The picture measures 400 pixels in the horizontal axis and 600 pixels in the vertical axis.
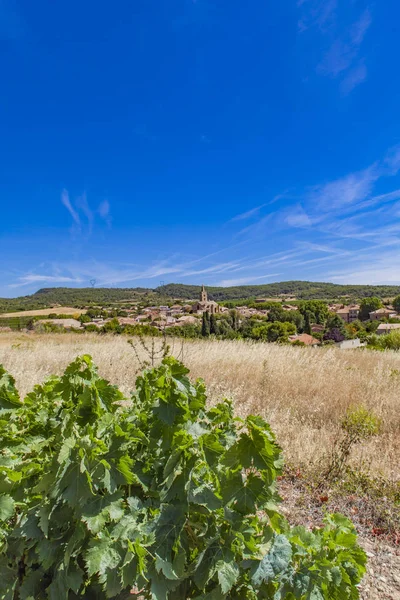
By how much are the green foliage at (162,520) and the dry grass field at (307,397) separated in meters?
1.29

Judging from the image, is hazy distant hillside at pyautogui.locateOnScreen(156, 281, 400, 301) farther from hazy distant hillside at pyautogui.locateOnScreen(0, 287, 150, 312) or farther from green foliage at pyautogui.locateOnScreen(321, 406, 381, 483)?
green foliage at pyautogui.locateOnScreen(321, 406, 381, 483)

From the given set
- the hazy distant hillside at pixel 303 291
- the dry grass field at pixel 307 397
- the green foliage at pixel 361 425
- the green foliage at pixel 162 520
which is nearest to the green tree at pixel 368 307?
the hazy distant hillside at pixel 303 291

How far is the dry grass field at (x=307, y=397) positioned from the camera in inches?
99.2

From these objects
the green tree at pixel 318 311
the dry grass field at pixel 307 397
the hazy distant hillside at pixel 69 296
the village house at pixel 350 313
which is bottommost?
the village house at pixel 350 313

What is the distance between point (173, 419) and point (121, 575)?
46cm

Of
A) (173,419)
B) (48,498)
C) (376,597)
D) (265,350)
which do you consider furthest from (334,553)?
(265,350)

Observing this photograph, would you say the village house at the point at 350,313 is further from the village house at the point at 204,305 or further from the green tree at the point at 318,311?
the village house at the point at 204,305

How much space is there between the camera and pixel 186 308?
110ft

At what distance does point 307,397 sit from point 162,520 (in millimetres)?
4473

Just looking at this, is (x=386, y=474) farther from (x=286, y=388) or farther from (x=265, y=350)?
(x=265, y=350)

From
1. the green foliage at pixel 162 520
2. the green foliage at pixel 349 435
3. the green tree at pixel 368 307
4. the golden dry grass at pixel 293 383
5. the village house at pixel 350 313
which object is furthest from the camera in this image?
the village house at pixel 350 313

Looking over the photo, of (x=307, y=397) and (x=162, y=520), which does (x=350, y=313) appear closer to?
(x=307, y=397)

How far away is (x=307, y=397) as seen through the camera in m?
5.10

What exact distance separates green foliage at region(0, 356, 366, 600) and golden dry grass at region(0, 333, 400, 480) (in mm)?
2330
